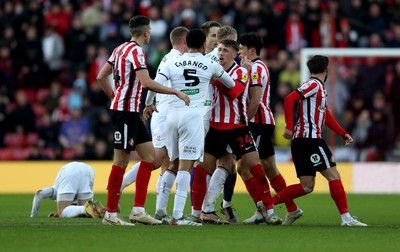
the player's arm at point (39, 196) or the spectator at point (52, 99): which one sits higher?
the spectator at point (52, 99)

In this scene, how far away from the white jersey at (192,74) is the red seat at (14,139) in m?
12.1

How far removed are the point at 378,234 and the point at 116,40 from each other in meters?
14.1

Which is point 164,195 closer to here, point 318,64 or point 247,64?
point 247,64

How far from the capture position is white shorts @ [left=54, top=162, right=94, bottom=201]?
13539mm

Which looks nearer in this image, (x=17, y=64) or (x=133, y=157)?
(x=133, y=157)

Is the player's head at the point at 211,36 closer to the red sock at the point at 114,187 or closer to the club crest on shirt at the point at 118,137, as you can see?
the club crest on shirt at the point at 118,137

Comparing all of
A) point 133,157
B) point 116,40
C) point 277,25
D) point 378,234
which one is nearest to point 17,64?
point 116,40

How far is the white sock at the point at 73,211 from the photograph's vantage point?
13141 millimetres

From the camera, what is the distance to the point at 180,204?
37.7 ft

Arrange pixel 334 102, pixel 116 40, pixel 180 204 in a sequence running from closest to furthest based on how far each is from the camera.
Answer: pixel 180 204
pixel 334 102
pixel 116 40

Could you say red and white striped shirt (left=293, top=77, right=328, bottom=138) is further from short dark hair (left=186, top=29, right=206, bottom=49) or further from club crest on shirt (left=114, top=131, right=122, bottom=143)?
club crest on shirt (left=114, top=131, right=122, bottom=143)

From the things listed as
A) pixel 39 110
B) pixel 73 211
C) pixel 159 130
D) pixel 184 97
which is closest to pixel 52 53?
pixel 39 110

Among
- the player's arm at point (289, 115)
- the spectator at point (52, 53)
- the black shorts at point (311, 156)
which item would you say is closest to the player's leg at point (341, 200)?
the black shorts at point (311, 156)

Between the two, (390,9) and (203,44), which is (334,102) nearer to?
(390,9)
